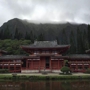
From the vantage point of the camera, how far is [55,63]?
1740 inches

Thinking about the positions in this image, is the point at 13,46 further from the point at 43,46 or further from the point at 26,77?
the point at 26,77

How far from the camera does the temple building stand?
4350 cm

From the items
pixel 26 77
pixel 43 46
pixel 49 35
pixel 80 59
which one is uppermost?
pixel 49 35

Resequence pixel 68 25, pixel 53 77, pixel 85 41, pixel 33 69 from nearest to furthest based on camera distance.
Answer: pixel 53 77 < pixel 33 69 < pixel 85 41 < pixel 68 25

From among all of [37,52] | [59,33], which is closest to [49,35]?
[59,33]

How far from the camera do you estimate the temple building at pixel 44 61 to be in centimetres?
4350

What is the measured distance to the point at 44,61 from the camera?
4478 cm

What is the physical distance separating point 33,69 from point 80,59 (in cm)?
1143
